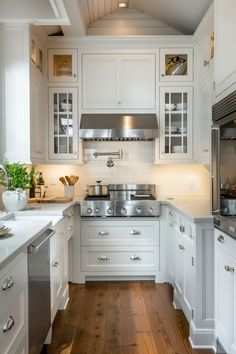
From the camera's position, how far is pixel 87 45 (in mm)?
3855

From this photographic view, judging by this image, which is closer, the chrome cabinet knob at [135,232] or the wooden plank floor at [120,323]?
the wooden plank floor at [120,323]

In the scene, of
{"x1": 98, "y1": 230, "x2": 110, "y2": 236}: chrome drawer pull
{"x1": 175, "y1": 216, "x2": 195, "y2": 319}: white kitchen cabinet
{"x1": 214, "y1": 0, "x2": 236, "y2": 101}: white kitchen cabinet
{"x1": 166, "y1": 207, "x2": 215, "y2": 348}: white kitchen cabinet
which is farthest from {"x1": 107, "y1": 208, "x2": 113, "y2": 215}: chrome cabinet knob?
{"x1": 214, "y1": 0, "x2": 236, "y2": 101}: white kitchen cabinet

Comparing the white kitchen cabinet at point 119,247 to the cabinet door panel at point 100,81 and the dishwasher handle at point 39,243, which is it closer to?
the cabinet door panel at point 100,81

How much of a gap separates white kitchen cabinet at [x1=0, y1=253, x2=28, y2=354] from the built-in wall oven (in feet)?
3.65

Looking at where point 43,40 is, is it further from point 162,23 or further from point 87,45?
point 162,23

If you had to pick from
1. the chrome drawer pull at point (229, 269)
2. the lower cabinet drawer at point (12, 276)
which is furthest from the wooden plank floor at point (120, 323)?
the lower cabinet drawer at point (12, 276)

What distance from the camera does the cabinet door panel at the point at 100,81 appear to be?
3.86 metres

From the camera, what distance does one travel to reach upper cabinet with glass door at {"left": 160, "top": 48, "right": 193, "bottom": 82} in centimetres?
385

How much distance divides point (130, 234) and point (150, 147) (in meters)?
1.14

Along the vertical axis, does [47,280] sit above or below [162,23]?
below

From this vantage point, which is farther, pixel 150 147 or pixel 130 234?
pixel 150 147

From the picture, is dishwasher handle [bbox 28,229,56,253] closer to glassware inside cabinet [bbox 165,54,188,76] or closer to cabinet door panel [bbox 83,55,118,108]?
cabinet door panel [bbox 83,55,118,108]

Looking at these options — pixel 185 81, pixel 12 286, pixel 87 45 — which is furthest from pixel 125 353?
pixel 87 45

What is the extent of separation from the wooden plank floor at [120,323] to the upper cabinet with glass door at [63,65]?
2320 mm
